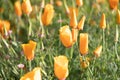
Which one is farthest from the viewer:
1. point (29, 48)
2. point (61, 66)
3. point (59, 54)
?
point (59, 54)

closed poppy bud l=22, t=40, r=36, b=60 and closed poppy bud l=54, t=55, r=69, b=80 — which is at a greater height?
closed poppy bud l=22, t=40, r=36, b=60

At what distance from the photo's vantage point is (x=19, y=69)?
2.20 meters

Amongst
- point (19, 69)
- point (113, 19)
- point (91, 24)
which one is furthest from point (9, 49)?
point (113, 19)

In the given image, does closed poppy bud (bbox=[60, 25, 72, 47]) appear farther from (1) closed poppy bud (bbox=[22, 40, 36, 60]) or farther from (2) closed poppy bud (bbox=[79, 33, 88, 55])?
(1) closed poppy bud (bbox=[22, 40, 36, 60])

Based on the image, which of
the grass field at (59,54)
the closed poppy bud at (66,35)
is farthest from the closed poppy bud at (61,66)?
the closed poppy bud at (66,35)

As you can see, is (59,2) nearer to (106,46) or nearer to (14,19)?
(14,19)

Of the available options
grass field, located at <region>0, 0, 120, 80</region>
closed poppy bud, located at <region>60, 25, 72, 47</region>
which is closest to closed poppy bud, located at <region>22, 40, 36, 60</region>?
grass field, located at <region>0, 0, 120, 80</region>

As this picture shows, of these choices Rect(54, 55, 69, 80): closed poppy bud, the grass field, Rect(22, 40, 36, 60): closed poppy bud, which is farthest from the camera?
the grass field

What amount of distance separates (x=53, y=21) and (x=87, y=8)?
1.26ft

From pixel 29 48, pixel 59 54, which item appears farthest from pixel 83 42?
pixel 59 54

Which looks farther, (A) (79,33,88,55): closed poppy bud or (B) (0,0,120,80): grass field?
(B) (0,0,120,80): grass field

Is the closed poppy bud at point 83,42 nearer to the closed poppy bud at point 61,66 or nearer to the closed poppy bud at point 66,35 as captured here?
the closed poppy bud at point 66,35

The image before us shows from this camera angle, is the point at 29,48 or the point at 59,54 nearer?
the point at 29,48

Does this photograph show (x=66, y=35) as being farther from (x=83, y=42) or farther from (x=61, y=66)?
(x=61, y=66)
